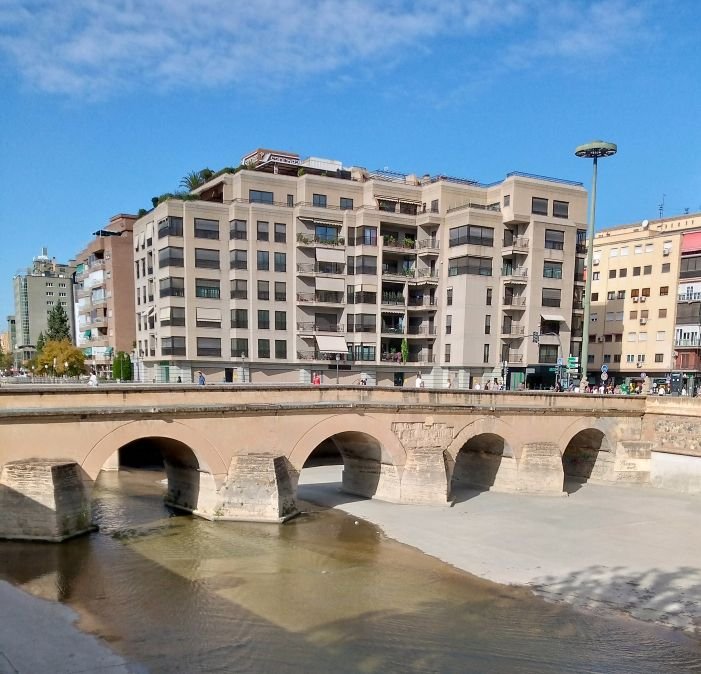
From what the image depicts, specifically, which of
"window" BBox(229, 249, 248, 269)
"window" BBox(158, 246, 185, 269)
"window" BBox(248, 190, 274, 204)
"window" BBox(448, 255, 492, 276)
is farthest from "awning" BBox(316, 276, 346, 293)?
"window" BBox(158, 246, 185, 269)

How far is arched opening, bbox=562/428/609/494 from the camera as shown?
32531 millimetres

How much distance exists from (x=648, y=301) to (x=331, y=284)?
34.0 m

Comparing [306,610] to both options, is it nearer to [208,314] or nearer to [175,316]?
[208,314]

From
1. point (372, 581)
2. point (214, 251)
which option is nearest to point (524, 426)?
point (372, 581)

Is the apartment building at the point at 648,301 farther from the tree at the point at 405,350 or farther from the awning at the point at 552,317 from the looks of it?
the tree at the point at 405,350

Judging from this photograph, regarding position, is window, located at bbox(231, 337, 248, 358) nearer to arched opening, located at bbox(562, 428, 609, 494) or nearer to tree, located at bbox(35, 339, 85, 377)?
tree, located at bbox(35, 339, 85, 377)

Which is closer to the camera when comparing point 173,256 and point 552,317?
point 173,256

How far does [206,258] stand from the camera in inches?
1747

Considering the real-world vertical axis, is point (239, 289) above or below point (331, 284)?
below

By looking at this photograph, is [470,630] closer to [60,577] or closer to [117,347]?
[60,577]

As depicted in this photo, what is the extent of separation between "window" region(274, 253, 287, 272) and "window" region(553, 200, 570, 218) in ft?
84.3

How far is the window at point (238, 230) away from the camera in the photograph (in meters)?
44.0

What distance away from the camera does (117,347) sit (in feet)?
186

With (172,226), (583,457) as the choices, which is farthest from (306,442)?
(172,226)
